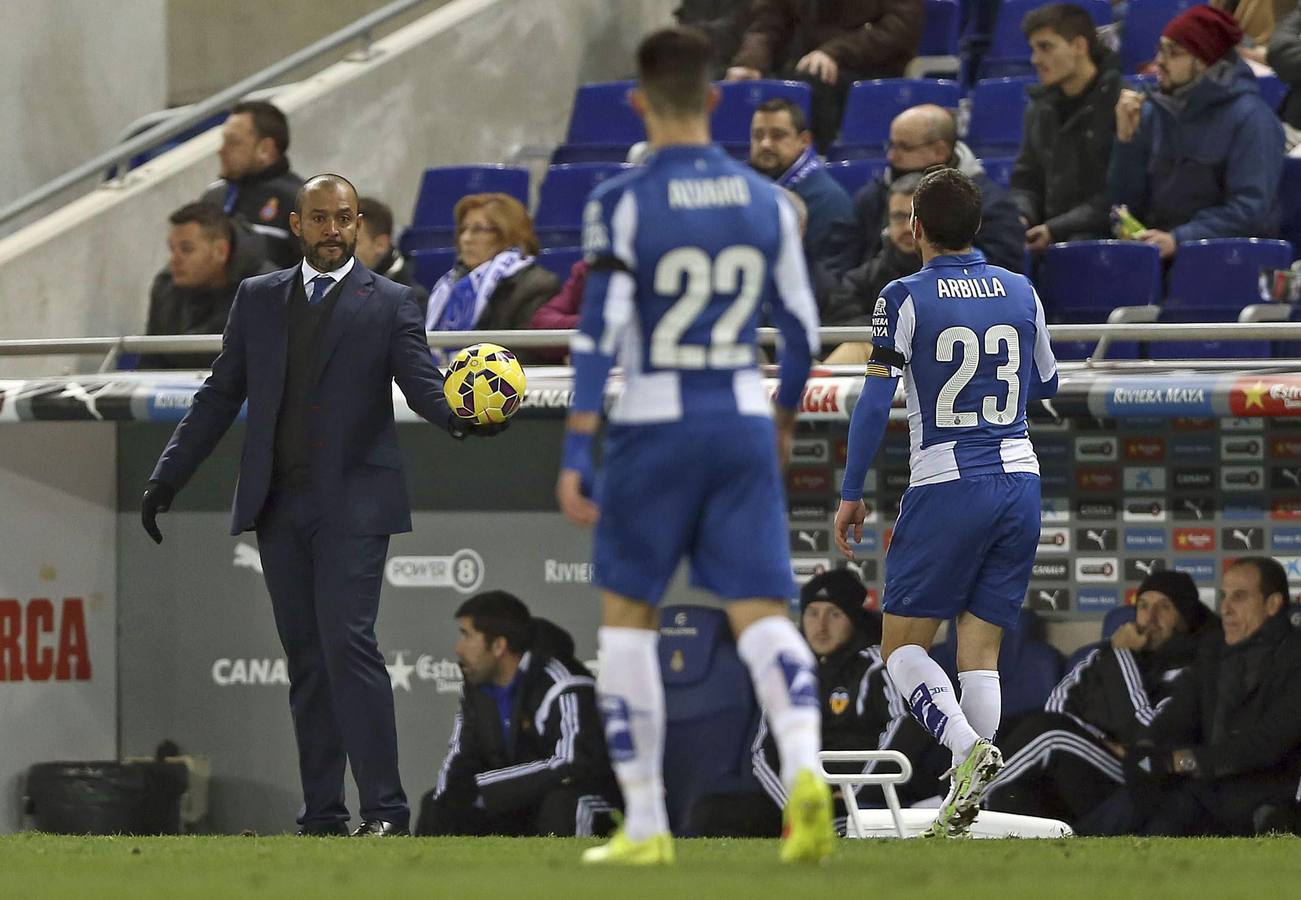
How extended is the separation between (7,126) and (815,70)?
164 inches

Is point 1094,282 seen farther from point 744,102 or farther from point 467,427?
point 467,427

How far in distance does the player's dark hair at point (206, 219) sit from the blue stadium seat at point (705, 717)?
2.50m

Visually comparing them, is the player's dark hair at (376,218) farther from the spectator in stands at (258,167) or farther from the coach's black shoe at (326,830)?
the coach's black shoe at (326,830)

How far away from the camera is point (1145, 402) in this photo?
7.77m

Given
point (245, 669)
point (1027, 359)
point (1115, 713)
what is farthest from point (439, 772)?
point (1027, 359)

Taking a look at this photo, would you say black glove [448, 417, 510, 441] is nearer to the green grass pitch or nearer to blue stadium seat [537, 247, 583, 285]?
the green grass pitch

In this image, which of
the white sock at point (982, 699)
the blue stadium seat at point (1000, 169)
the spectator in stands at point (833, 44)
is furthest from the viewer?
the spectator in stands at point (833, 44)

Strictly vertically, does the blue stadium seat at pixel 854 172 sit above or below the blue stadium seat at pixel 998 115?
below

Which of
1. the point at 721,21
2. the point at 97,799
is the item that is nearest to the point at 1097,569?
the point at 97,799

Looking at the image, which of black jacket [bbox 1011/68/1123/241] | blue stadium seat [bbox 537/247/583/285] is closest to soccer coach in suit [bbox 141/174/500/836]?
blue stadium seat [bbox 537/247/583/285]

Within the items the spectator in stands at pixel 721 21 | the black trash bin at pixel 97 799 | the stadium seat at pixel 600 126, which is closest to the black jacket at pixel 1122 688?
the black trash bin at pixel 97 799

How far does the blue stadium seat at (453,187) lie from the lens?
1120 centimetres

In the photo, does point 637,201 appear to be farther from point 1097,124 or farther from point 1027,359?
point 1097,124

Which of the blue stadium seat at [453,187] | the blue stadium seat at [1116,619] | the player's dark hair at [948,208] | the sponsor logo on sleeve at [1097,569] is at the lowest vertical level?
the blue stadium seat at [1116,619]
